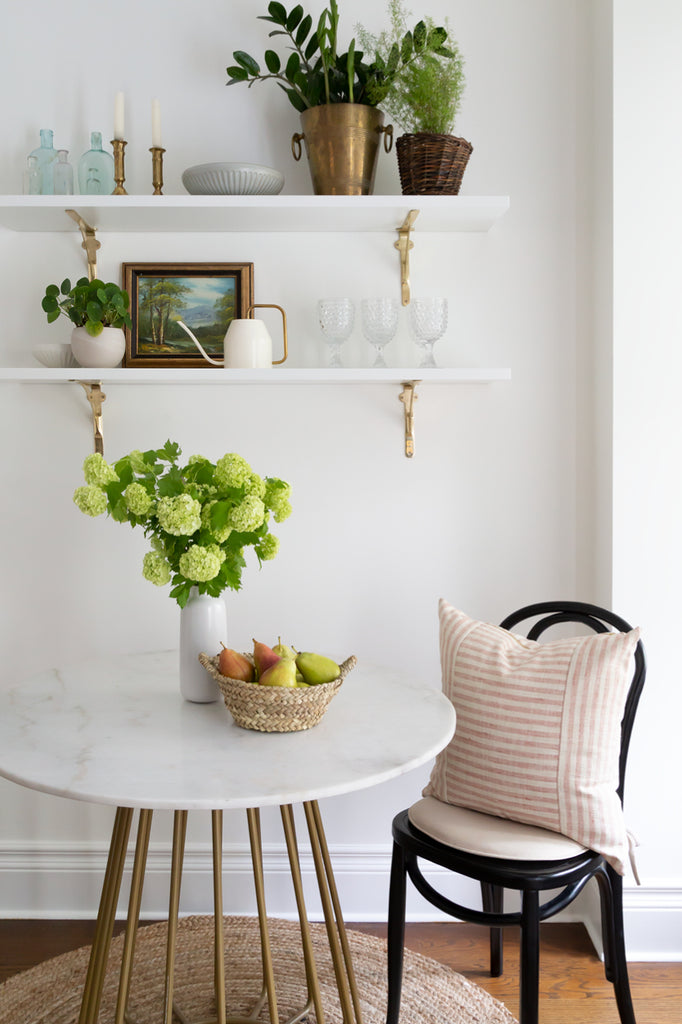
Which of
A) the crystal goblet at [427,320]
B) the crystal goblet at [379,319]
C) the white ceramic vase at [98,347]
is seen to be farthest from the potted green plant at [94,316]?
the crystal goblet at [427,320]

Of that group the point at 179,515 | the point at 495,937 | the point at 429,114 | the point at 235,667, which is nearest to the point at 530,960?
the point at 495,937

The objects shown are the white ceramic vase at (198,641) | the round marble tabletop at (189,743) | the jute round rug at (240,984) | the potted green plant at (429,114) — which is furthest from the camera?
the potted green plant at (429,114)

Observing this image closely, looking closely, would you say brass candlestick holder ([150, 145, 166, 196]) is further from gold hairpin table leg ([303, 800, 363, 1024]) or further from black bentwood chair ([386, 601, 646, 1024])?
gold hairpin table leg ([303, 800, 363, 1024])

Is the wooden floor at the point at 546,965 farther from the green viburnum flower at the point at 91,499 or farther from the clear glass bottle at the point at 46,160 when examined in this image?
the clear glass bottle at the point at 46,160

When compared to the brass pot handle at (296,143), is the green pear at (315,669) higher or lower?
lower

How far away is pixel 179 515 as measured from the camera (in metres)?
1.55

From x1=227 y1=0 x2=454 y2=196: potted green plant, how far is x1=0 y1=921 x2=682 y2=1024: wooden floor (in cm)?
196

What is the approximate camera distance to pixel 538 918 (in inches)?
60.8

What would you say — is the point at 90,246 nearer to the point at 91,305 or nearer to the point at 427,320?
the point at 91,305

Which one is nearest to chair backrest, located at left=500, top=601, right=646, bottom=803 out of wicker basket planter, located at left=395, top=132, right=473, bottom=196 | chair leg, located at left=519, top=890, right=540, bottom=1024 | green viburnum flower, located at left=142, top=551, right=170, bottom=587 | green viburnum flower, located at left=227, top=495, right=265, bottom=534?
chair leg, located at left=519, top=890, right=540, bottom=1024

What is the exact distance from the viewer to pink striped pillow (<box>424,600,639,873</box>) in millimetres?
1627

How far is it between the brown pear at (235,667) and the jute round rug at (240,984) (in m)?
0.93

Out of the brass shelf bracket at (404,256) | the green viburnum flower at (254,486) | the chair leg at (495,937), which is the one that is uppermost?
the brass shelf bracket at (404,256)

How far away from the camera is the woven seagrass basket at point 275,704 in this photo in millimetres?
1451
